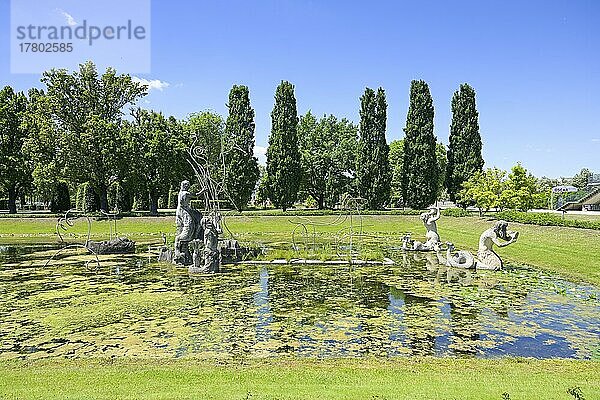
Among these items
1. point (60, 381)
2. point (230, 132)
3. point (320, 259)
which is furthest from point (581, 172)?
point (60, 381)

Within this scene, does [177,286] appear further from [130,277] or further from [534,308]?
[534,308]

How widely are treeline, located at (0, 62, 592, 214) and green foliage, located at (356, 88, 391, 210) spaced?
9 cm

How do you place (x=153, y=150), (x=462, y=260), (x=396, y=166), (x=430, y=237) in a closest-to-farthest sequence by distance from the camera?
1. (x=462, y=260)
2. (x=430, y=237)
3. (x=153, y=150)
4. (x=396, y=166)

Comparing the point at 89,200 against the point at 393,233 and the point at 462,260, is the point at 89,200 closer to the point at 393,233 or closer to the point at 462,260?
the point at 393,233

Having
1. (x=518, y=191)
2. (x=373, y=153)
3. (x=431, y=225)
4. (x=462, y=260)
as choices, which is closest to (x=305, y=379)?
(x=462, y=260)

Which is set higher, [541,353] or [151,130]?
[151,130]

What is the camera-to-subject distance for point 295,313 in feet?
30.5

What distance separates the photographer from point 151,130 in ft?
146

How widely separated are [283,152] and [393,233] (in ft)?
57.5

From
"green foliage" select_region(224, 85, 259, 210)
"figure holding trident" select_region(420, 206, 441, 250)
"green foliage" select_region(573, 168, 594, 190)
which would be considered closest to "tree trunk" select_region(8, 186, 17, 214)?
"green foliage" select_region(224, 85, 259, 210)

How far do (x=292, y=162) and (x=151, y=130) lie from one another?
12567 millimetres

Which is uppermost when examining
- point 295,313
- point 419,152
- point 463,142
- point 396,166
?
point 463,142

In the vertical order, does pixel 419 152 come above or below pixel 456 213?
above

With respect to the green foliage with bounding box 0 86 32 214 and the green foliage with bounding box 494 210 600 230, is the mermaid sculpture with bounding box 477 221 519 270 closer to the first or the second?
the green foliage with bounding box 494 210 600 230
